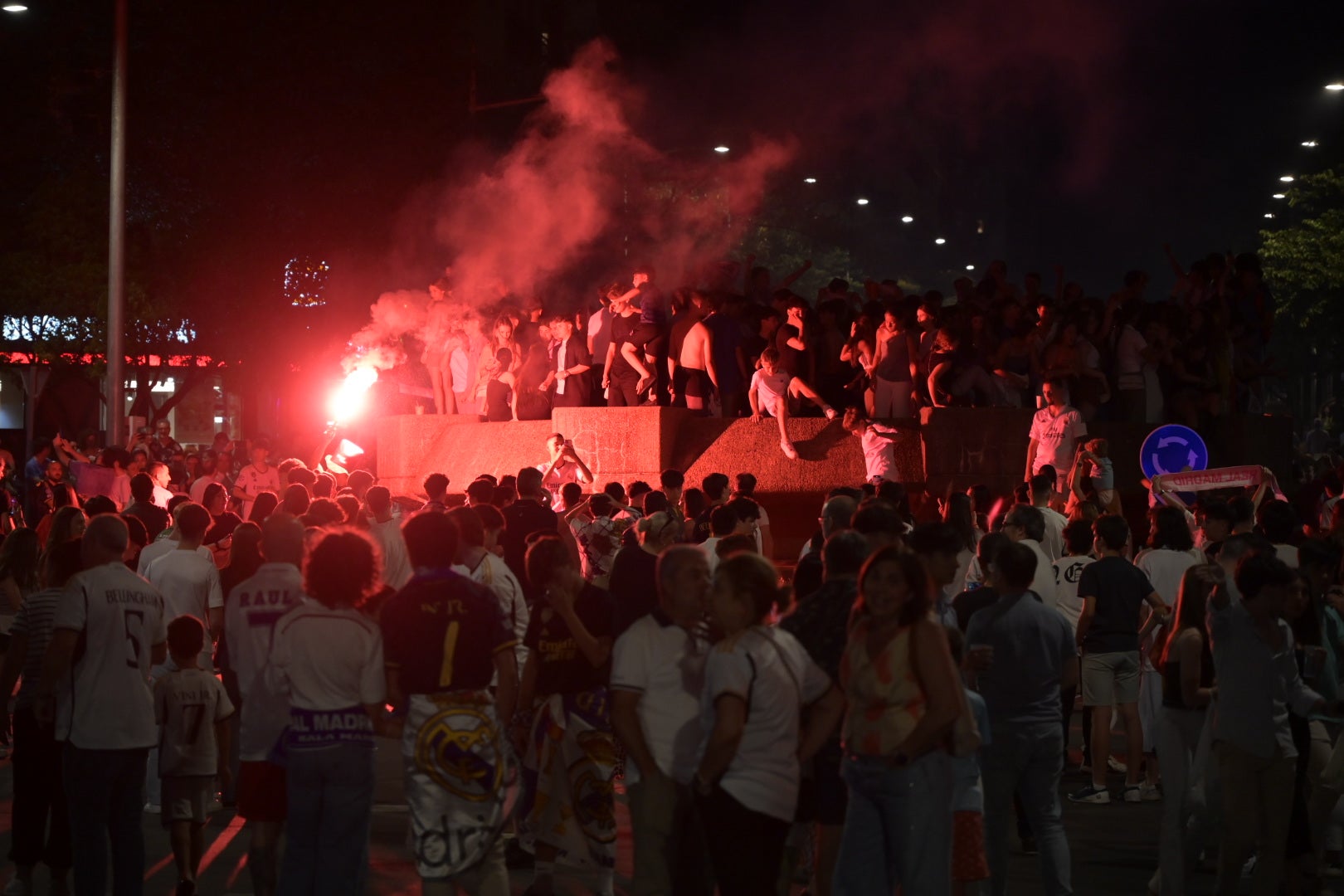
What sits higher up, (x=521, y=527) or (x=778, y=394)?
(x=778, y=394)

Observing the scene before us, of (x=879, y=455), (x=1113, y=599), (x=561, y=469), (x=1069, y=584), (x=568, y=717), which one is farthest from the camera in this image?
(x=561, y=469)

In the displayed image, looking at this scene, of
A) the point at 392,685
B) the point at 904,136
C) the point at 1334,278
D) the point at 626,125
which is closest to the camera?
the point at 392,685

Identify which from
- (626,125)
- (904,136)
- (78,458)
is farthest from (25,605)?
(904,136)

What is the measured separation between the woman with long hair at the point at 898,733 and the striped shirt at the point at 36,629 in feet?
11.7

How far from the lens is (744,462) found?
17.9 metres

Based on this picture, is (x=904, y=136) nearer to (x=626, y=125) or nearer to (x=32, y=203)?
(x=626, y=125)

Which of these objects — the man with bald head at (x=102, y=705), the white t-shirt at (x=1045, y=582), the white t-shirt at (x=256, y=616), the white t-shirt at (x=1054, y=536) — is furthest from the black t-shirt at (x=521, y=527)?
the man with bald head at (x=102, y=705)

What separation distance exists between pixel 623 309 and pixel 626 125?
16947 millimetres

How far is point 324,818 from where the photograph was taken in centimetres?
581

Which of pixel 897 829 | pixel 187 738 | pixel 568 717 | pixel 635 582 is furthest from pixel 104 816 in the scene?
pixel 897 829

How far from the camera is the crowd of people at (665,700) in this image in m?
5.53

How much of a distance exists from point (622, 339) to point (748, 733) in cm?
1307

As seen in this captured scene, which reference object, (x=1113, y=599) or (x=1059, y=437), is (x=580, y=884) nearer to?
(x=1113, y=599)

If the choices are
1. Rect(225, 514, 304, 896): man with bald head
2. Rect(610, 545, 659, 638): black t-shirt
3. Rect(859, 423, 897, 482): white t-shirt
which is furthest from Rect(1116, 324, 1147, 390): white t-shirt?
Rect(225, 514, 304, 896): man with bald head
